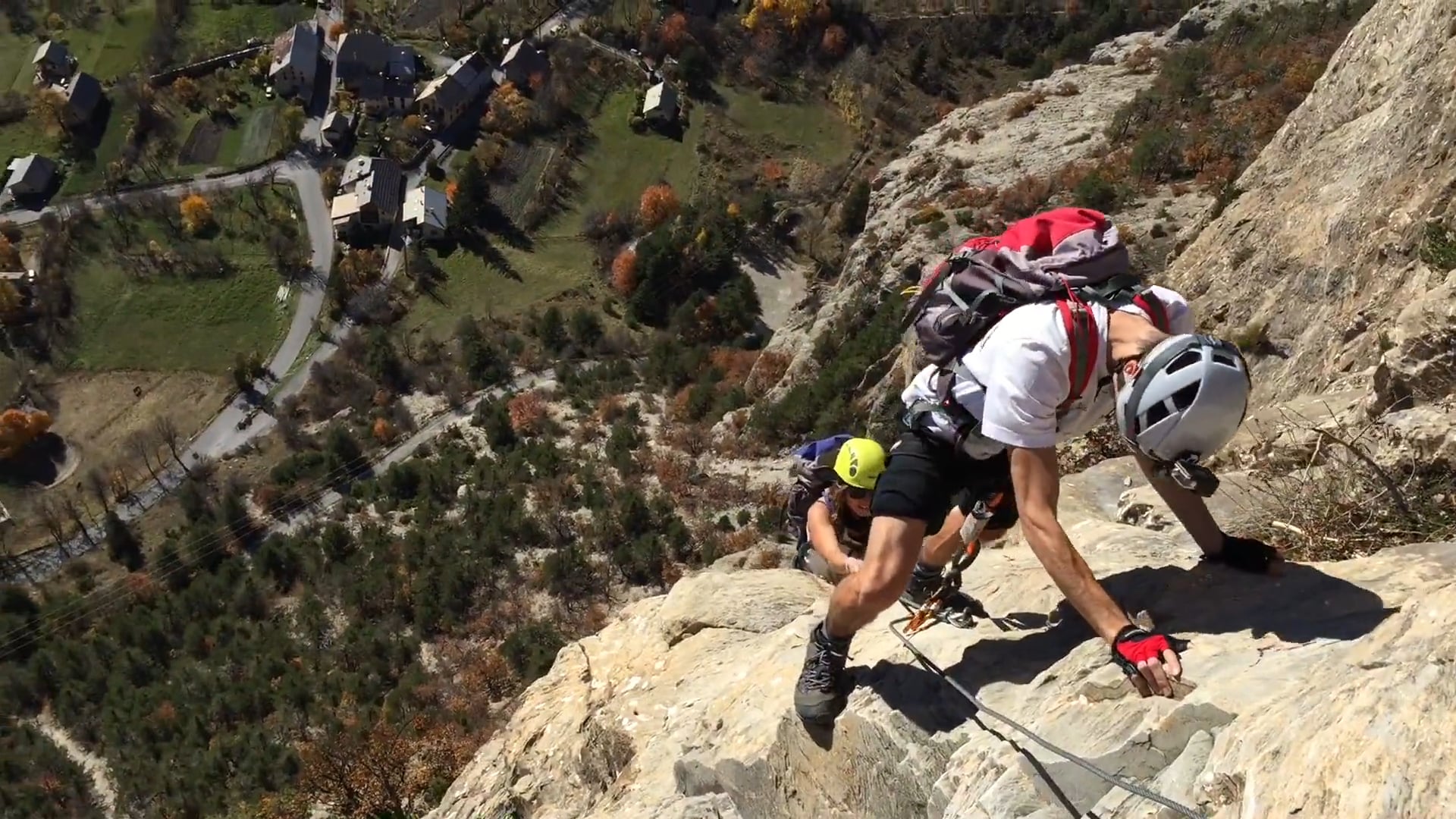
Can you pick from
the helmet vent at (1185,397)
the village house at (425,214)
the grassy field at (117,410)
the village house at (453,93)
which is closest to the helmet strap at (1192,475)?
the helmet vent at (1185,397)

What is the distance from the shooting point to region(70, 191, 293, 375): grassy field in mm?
57719

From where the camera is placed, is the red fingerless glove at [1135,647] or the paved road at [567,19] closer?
the red fingerless glove at [1135,647]

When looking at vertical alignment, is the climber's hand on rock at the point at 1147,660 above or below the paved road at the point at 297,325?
above

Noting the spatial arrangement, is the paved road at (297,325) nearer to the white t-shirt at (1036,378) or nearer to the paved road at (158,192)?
the paved road at (158,192)

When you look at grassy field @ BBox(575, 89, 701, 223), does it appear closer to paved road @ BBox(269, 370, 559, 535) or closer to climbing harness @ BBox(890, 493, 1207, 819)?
paved road @ BBox(269, 370, 559, 535)

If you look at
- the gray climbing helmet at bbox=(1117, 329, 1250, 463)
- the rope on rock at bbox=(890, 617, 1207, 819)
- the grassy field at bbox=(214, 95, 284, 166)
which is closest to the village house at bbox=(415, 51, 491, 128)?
the grassy field at bbox=(214, 95, 284, 166)

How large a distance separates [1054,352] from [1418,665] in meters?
1.86

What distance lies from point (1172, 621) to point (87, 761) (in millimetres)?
46219

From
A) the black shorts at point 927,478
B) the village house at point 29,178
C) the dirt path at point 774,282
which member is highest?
the black shorts at point 927,478

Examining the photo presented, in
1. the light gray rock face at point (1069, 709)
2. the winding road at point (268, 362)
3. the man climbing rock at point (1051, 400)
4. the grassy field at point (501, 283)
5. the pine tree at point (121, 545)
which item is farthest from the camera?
the grassy field at point (501, 283)

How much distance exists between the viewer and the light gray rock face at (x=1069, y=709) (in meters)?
3.44

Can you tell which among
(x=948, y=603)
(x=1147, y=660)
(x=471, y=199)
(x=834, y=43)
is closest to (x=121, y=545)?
(x=471, y=199)

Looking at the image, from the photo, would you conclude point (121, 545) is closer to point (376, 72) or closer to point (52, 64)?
point (376, 72)

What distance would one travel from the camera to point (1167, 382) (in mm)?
3879
